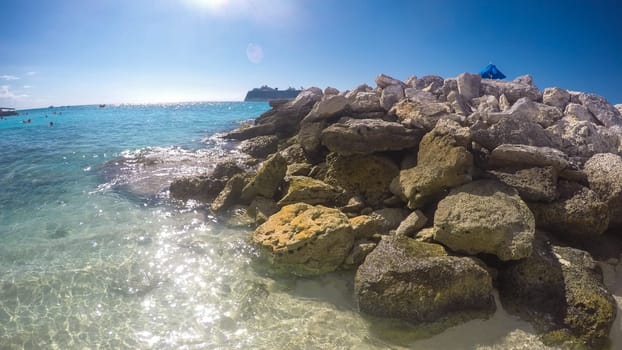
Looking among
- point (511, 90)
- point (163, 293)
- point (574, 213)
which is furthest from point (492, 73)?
point (163, 293)

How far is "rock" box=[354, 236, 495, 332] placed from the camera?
196 inches

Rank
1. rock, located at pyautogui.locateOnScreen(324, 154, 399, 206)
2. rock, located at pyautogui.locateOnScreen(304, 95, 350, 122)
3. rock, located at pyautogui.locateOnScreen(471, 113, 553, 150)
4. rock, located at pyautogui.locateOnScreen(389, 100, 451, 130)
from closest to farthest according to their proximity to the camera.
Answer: rock, located at pyautogui.locateOnScreen(471, 113, 553, 150), rock, located at pyautogui.locateOnScreen(324, 154, 399, 206), rock, located at pyautogui.locateOnScreen(389, 100, 451, 130), rock, located at pyautogui.locateOnScreen(304, 95, 350, 122)

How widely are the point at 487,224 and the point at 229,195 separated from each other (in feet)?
23.0

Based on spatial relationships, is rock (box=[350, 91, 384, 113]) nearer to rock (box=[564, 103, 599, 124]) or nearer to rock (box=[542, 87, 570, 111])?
rock (box=[564, 103, 599, 124])

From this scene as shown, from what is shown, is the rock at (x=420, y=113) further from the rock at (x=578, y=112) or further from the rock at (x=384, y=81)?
the rock at (x=384, y=81)

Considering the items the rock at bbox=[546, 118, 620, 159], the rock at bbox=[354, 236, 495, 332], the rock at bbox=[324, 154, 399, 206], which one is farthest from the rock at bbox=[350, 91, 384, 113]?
the rock at bbox=[354, 236, 495, 332]

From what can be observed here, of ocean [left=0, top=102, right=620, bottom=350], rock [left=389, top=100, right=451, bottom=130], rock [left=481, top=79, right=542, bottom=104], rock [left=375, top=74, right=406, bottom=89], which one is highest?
rock [left=375, top=74, right=406, bottom=89]

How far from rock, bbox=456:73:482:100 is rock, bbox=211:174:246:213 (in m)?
9.64

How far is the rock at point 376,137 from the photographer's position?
8.48 meters

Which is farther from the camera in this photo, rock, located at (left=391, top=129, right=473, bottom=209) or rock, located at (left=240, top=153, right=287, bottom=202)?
rock, located at (left=240, top=153, right=287, bottom=202)

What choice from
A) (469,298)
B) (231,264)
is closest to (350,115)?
(231,264)

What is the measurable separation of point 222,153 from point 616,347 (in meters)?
16.7

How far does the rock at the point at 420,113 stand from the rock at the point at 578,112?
439 centimetres

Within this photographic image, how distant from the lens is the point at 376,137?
850cm
